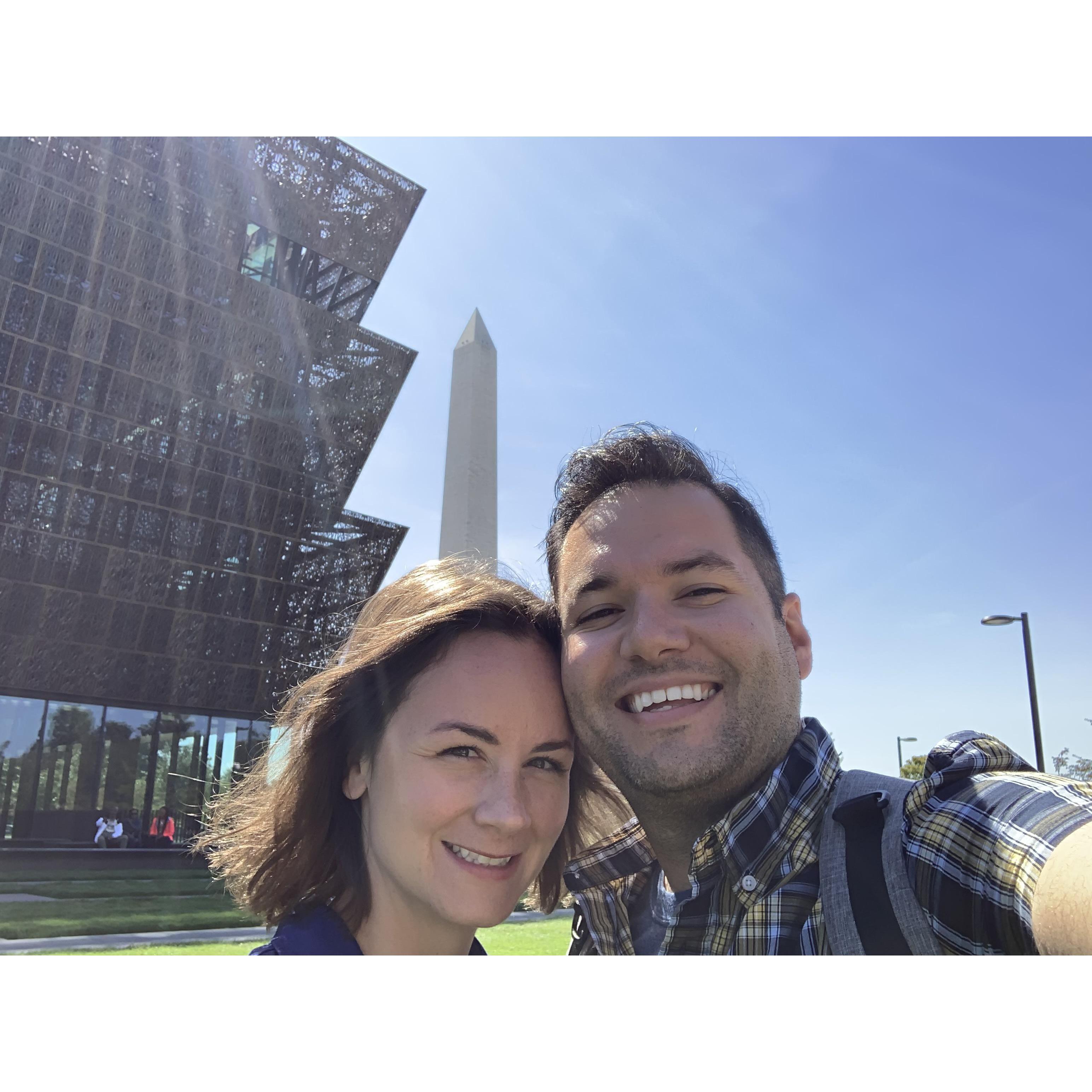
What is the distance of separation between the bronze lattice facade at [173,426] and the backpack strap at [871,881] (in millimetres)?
27858

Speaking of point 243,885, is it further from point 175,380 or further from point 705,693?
point 175,380

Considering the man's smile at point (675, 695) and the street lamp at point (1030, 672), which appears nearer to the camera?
the man's smile at point (675, 695)

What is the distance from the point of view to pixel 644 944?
2.85 meters

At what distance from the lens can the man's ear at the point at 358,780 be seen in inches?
124

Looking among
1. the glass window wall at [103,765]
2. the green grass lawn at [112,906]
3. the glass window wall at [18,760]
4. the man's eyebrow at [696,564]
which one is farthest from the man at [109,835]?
the man's eyebrow at [696,564]

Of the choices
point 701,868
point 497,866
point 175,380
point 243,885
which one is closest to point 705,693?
point 701,868

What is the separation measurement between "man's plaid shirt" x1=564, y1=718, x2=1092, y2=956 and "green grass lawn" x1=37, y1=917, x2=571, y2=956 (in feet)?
23.6

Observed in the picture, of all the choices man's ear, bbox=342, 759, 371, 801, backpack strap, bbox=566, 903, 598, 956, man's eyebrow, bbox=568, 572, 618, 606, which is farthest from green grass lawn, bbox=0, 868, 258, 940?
man's eyebrow, bbox=568, 572, 618, 606

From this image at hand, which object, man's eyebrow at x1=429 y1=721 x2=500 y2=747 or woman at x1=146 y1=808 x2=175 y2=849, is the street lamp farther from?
woman at x1=146 y1=808 x2=175 y2=849

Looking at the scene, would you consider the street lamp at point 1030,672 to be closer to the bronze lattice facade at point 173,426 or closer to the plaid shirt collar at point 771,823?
the plaid shirt collar at point 771,823

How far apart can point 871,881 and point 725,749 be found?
636mm

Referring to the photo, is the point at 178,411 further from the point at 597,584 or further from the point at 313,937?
the point at 597,584

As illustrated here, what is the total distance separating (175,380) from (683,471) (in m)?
27.2

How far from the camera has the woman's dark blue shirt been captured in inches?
110
